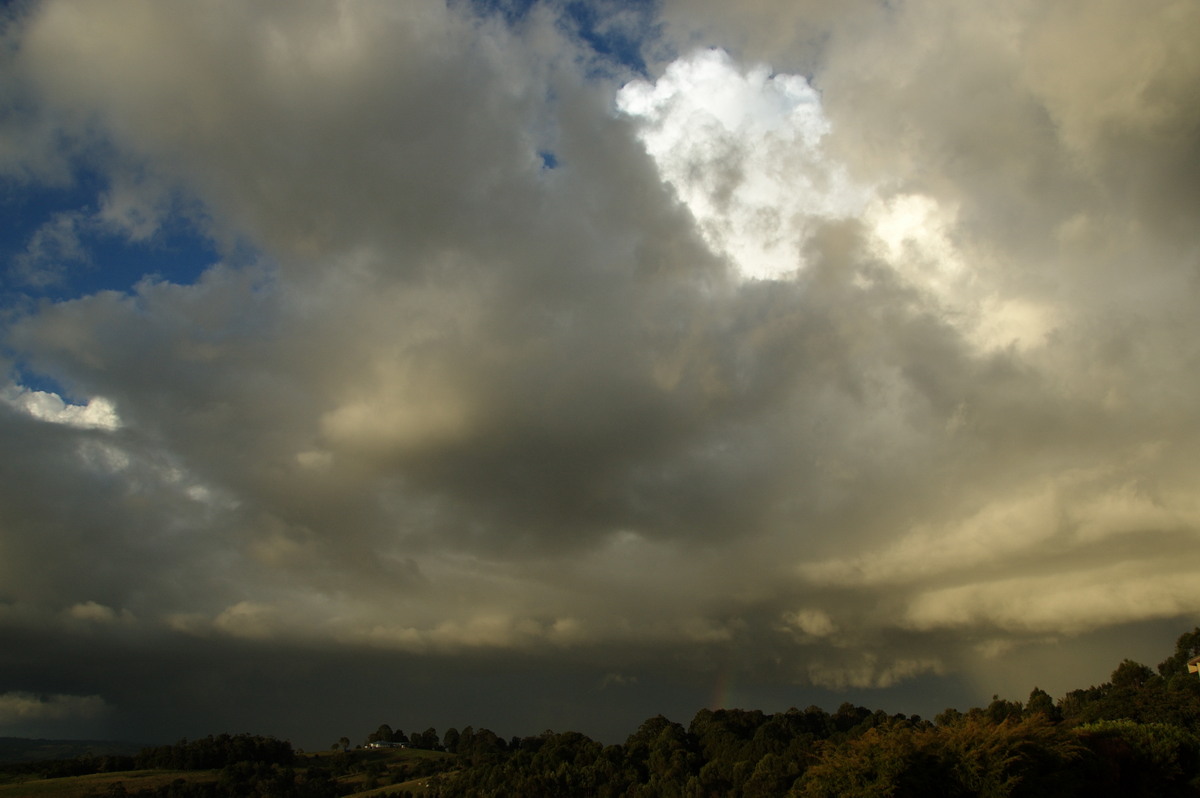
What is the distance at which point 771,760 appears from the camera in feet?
296

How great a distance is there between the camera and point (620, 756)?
116250 millimetres

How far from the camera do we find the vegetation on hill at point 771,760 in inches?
1380

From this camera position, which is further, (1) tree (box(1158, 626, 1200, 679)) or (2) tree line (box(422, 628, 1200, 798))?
(1) tree (box(1158, 626, 1200, 679))

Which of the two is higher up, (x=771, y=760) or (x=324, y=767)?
(x=771, y=760)

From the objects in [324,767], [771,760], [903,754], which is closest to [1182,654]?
[771,760]

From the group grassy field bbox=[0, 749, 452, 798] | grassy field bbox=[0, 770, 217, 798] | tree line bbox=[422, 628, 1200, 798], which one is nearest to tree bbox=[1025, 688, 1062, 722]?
tree line bbox=[422, 628, 1200, 798]

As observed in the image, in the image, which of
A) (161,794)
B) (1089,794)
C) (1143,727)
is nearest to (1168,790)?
(1143,727)

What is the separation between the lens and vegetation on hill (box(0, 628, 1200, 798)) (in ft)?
115

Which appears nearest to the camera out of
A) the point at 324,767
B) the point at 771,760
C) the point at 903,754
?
the point at 903,754

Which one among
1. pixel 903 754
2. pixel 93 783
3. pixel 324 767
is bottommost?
pixel 324 767

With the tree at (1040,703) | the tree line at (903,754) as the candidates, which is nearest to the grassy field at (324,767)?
the tree line at (903,754)

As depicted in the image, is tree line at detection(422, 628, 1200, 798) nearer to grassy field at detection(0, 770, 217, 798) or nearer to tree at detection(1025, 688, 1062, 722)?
tree at detection(1025, 688, 1062, 722)

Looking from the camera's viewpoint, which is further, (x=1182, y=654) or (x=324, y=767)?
(x=324, y=767)

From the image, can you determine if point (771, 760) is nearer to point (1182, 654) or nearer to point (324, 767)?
point (1182, 654)
